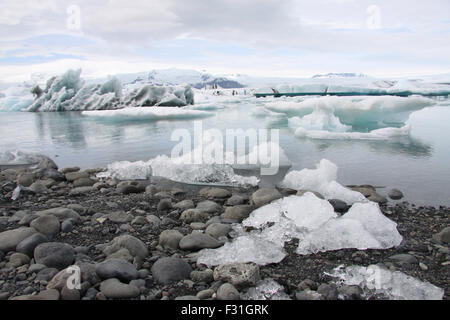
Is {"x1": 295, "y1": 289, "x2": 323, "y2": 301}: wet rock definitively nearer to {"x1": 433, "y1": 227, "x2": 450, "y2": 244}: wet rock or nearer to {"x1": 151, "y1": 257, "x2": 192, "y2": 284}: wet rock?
{"x1": 151, "y1": 257, "x2": 192, "y2": 284}: wet rock

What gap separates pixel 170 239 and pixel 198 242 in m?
0.23

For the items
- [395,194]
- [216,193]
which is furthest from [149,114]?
[395,194]

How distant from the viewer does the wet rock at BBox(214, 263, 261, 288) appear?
2.13 meters

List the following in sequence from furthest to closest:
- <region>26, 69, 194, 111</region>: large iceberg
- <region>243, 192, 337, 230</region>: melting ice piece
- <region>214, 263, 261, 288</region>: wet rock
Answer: <region>26, 69, 194, 111</region>: large iceberg, <region>243, 192, 337, 230</region>: melting ice piece, <region>214, 263, 261, 288</region>: wet rock

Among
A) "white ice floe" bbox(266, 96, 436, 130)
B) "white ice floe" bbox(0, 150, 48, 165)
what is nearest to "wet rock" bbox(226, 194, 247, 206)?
"white ice floe" bbox(0, 150, 48, 165)

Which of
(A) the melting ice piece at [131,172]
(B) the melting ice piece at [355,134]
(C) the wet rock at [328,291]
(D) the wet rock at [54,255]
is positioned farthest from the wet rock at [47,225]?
(B) the melting ice piece at [355,134]

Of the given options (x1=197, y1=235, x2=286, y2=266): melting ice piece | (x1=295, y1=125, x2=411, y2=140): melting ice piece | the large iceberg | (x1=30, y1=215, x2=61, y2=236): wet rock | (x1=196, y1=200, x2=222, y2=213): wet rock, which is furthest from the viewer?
the large iceberg

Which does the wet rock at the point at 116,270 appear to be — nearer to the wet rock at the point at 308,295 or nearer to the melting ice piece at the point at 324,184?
the wet rock at the point at 308,295

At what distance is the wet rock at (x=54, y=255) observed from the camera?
2324 mm

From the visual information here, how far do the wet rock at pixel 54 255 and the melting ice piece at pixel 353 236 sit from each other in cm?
159

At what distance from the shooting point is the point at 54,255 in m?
2.36
